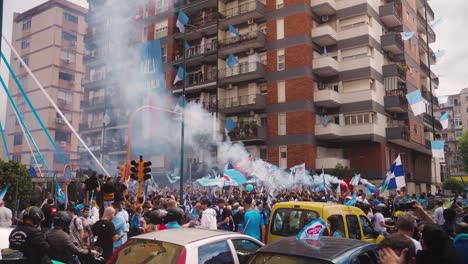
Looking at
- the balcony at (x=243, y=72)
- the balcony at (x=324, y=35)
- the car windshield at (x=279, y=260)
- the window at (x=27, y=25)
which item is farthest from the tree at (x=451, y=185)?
the window at (x=27, y=25)

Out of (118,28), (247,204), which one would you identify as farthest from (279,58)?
(247,204)

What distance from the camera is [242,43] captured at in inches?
1387

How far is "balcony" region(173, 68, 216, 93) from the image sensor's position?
37.4 metres

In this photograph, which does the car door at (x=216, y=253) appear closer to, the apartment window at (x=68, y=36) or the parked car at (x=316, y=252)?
the parked car at (x=316, y=252)

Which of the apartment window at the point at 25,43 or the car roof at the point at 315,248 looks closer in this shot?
the car roof at the point at 315,248

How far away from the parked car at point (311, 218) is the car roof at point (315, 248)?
7.40 ft

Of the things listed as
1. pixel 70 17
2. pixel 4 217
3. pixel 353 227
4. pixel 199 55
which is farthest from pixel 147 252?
pixel 70 17

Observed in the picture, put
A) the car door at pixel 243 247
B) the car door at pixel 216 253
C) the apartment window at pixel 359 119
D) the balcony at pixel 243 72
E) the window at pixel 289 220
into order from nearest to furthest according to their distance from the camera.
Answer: the car door at pixel 216 253 → the car door at pixel 243 247 → the window at pixel 289 220 → the apartment window at pixel 359 119 → the balcony at pixel 243 72

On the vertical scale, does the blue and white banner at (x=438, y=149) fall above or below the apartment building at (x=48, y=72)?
below

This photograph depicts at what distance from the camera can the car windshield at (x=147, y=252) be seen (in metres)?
4.89

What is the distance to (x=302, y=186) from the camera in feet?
89.6

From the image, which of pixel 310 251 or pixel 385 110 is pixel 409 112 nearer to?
pixel 385 110

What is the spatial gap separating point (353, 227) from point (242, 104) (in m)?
27.6

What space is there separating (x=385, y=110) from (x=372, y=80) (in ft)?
10.3
